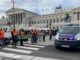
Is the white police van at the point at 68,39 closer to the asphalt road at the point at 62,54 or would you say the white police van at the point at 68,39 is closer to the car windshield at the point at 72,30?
the car windshield at the point at 72,30

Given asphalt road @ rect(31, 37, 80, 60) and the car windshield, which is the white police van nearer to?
the car windshield

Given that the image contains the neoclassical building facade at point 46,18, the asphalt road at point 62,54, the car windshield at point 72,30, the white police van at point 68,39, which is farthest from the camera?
the neoclassical building facade at point 46,18

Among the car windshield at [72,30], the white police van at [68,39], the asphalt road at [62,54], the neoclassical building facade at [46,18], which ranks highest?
the neoclassical building facade at [46,18]

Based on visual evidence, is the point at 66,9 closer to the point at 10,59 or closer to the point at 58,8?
the point at 58,8

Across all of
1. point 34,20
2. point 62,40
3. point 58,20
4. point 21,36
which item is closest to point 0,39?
point 21,36

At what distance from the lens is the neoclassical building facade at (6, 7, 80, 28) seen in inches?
4638

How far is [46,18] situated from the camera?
127m

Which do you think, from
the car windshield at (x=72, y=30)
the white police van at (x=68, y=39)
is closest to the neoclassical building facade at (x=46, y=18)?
the car windshield at (x=72, y=30)

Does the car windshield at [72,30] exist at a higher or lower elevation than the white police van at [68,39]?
higher

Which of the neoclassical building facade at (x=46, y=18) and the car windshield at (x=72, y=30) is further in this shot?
the neoclassical building facade at (x=46, y=18)

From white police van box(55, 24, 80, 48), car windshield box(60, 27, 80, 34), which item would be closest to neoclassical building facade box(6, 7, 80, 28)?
car windshield box(60, 27, 80, 34)

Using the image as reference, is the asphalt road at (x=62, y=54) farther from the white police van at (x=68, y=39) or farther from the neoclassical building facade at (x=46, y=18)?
the neoclassical building facade at (x=46, y=18)

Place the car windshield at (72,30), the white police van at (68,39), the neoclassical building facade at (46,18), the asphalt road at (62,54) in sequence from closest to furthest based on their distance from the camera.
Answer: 1. the asphalt road at (62,54)
2. the white police van at (68,39)
3. the car windshield at (72,30)
4. the neoclassical building facade at (46,18)

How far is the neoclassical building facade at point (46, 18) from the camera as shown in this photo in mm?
117812
